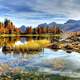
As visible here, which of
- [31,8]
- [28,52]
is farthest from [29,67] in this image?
[31,8]

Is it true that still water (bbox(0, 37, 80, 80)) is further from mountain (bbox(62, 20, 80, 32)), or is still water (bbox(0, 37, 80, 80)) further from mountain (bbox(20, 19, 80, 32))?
mountain (bbox(62, 20, 80, 32))

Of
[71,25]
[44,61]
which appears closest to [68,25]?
[71,25]

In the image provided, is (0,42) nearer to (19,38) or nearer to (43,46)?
(19,38)

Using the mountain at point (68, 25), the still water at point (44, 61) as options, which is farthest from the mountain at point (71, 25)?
the still water at point (44, 61)

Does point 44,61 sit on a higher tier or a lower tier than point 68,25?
lower

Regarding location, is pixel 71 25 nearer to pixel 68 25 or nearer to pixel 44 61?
pixel 68 25

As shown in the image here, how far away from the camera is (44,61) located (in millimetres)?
7145

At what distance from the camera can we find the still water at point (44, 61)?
6.94 metres

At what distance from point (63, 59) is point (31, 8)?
4.74 feet

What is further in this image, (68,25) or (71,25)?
(68,25)

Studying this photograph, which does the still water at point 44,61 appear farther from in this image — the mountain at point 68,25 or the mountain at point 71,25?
the mountain at point 71,25

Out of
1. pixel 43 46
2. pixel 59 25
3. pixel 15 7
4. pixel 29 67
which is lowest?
pixel 29 67

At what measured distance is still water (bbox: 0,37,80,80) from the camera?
6938 millimetres

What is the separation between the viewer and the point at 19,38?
720 centimetres
